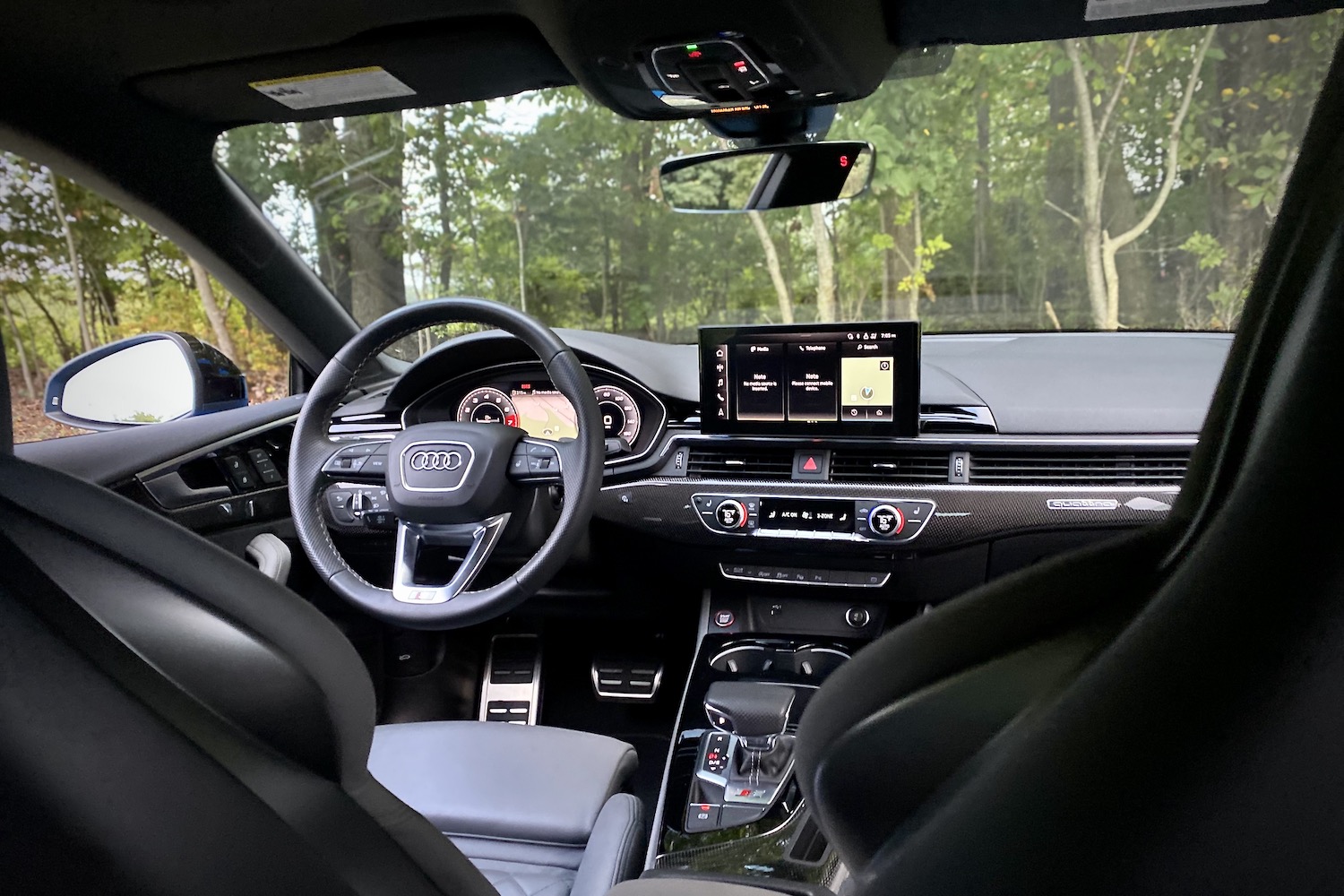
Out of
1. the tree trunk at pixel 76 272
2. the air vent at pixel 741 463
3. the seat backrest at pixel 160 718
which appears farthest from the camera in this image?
the air vent at pixel 741 463

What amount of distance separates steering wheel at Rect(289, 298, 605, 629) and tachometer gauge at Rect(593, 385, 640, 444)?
2.15 feet

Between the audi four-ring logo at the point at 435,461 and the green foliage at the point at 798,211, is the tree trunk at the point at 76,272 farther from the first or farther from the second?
the audi four-ring logo at the point at 435,461

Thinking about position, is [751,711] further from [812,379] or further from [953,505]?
[812,379]

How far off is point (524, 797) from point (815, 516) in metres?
1.11

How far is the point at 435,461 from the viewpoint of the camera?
2.03 m

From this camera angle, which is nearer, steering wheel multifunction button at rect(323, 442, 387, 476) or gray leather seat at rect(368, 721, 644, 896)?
gray leather seat at rect(368, 721, 644, 896)

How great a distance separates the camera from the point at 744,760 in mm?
2490

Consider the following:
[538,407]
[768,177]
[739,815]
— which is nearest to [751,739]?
[739,815]

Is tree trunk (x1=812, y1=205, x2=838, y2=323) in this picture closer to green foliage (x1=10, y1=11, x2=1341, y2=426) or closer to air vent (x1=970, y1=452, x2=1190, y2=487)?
green foliage (x1=10, y1=11, x2=1341, y2=426)

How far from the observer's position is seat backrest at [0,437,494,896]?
0.58 meters

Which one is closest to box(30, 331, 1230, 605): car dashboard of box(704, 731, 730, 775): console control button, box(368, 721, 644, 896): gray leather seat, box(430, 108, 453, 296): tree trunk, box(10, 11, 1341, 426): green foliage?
box(10, 11, 1341, 426): green foliage

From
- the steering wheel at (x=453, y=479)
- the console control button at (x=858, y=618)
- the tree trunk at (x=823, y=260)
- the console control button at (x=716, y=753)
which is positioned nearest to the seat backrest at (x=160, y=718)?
the steering wheel at (x=453, y=479)

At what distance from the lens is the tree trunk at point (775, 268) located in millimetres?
3127

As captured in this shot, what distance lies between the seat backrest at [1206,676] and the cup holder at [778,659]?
2.18m
